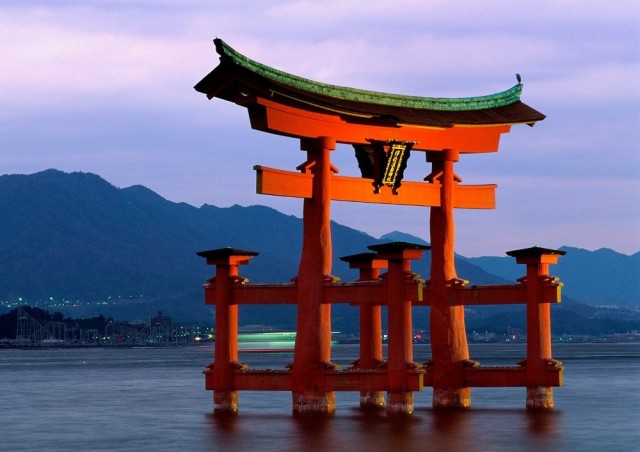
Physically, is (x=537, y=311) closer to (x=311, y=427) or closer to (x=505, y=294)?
(x=505, y=294)

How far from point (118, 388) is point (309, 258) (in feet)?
120

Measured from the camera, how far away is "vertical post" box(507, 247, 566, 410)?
116 ft

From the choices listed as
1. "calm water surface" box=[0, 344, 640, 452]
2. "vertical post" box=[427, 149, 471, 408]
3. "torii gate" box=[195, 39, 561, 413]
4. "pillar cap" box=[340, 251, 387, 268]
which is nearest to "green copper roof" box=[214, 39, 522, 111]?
"torii gate" box=[195, 39, 561, 413]

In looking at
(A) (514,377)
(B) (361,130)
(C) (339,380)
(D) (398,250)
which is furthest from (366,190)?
(A) (514,377)

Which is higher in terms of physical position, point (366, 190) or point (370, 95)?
point (370, 95)

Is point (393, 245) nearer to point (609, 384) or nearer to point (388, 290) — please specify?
point (388, 290)

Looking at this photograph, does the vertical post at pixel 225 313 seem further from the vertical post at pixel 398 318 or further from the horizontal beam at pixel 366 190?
the vertical post at pixel 398 318

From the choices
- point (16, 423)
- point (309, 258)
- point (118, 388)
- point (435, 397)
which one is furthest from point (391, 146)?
point (118, 388)

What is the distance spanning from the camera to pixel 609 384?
69.4 meters

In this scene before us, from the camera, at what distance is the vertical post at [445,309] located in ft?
122

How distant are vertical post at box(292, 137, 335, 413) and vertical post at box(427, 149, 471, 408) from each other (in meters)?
4.04

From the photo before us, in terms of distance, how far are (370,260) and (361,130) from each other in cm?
434

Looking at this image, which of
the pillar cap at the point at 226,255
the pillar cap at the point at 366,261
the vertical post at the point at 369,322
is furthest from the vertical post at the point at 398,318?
the pillar cap at the point at 366,261

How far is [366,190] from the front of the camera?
119ft
